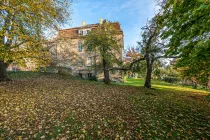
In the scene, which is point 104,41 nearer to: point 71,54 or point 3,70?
point 71,54

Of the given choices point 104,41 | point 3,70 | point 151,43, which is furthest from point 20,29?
point 151,43

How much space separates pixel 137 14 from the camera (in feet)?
51.2

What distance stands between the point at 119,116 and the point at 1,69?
34.5 feet

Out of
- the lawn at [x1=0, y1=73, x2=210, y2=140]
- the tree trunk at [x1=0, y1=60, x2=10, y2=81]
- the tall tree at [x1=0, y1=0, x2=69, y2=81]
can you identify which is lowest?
the lawn at [x1=0, y1=73, x2=210, y2=140]

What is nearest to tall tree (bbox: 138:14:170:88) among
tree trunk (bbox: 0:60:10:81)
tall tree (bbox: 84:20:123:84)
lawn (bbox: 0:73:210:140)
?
tall tree (bbox: 84:20:123:84)

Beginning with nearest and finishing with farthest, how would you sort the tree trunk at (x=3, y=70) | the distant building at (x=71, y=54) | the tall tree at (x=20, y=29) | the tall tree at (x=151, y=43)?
the tall tree at (x=20, y=29)
the tree trunk at (x=3, y=70)
the tall tree at (x=151, y=43)
the distant building at (x=71, y=54)

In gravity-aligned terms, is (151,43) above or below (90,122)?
above

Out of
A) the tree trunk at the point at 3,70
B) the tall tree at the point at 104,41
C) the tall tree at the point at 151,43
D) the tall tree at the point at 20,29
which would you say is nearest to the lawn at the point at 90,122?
the tall tree at the point at 20,29

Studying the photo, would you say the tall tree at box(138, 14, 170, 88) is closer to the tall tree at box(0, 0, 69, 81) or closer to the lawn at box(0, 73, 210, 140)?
the lawn at box(0, 73, 210, 140)

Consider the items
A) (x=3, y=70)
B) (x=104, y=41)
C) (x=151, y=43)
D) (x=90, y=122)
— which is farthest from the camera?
(x=104, y=41)

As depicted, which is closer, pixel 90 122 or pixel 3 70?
pixel 90 122

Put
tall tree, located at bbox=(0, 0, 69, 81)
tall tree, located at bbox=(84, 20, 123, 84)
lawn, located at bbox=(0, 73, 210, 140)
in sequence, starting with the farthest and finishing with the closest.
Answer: tall tree, located at bbox=(84, 20, 123, 84) < tall tree, located at bbox=(0, 0, 69, 81) < lawn, located at bbox=(0, 73, 210, 140)

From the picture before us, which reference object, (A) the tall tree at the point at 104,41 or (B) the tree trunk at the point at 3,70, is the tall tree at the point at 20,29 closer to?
(B) the tree trunk at the point at 3,70

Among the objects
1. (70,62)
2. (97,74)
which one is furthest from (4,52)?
(97,74)
